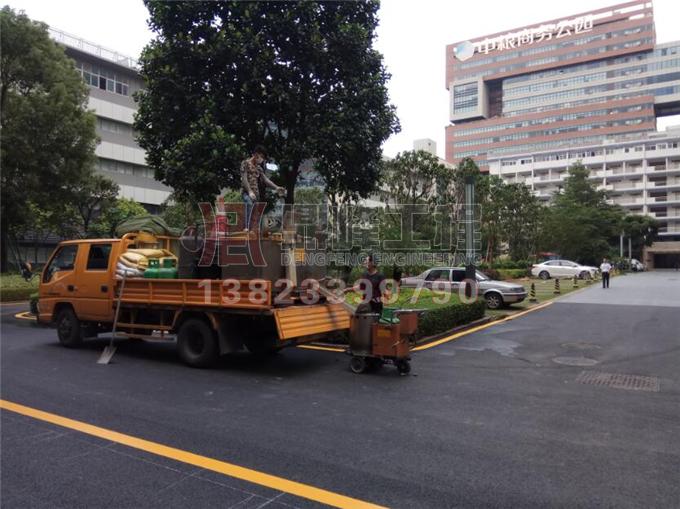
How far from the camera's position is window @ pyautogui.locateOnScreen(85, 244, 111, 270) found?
9281 mm

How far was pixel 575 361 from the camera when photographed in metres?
8.72

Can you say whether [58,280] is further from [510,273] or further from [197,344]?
[510,273]

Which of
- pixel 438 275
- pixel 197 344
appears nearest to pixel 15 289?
pixel 197 344

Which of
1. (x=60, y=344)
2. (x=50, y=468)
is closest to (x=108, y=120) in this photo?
(x=60, y=344)

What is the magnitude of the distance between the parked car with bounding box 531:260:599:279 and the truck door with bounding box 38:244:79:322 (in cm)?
3292

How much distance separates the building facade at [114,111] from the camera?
40.0 metres

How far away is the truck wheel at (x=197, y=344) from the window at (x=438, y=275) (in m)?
11.1

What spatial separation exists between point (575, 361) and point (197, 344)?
6.42 m

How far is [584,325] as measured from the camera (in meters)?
13.0

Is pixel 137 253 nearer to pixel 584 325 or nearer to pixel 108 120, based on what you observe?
pixel 584 325

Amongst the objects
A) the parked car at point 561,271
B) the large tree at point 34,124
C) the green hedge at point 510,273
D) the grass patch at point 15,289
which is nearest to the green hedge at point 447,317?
the grass patch at point 15,289

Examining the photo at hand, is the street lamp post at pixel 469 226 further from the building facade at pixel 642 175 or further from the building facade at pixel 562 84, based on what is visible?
the building facade at pixel 562 84

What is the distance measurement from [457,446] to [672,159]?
9024 cm

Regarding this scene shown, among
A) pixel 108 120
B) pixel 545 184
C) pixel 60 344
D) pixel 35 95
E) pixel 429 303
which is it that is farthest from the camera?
pixel 545 184
